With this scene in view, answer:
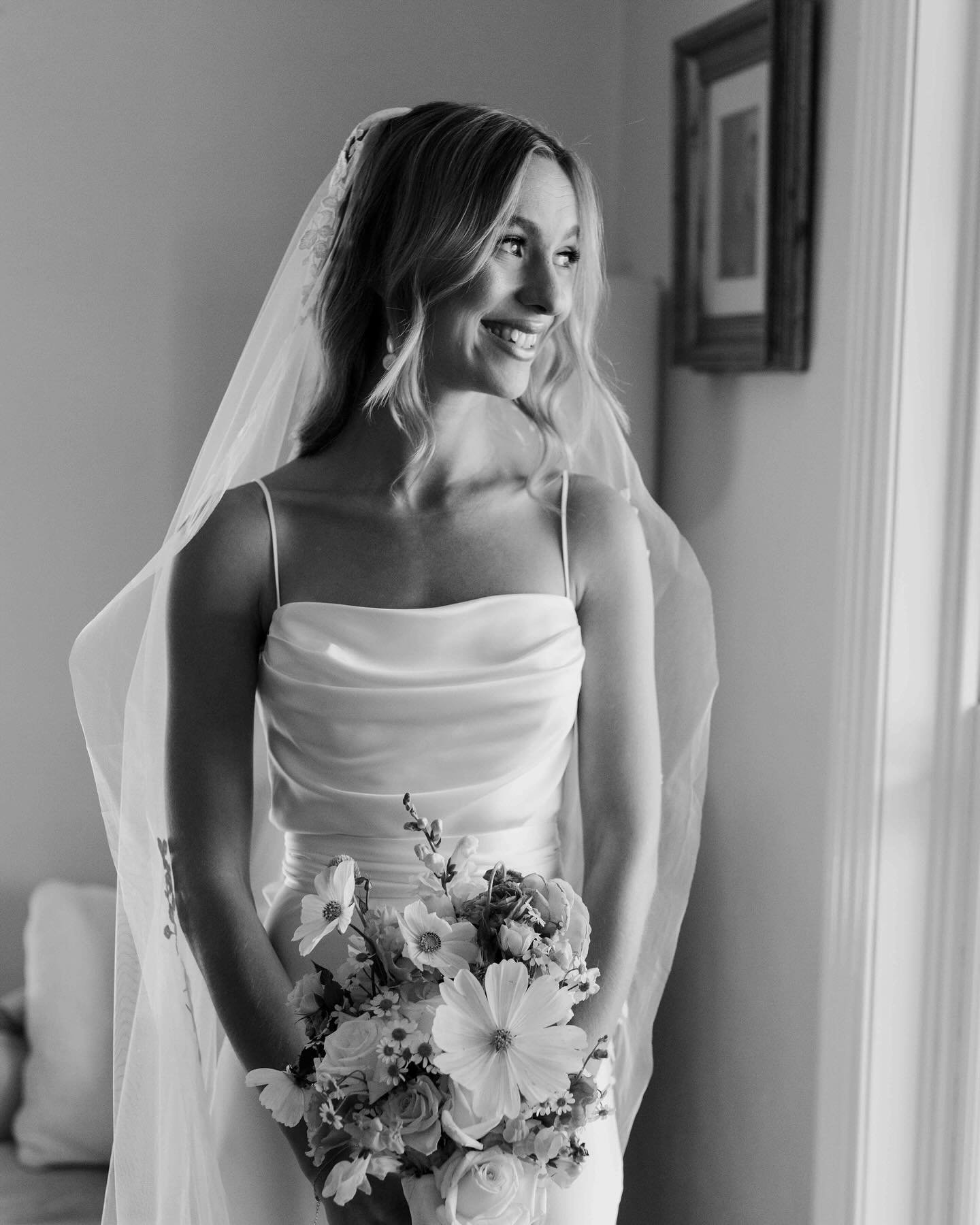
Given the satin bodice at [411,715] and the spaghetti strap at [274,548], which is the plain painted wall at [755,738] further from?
the spaghetti strap at [274,548]

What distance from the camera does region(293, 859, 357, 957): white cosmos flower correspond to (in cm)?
107

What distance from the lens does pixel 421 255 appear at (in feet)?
4.58

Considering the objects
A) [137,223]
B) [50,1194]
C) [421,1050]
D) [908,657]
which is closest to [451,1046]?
[421,1050]

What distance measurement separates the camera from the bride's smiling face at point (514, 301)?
4.60 feet

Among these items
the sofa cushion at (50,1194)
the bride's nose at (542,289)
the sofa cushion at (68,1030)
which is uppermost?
the bride's nose at (542,289)

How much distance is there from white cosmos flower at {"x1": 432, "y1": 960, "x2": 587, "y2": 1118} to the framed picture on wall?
3.79ft

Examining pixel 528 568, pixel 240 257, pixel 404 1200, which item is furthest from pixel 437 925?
pixel 240 257

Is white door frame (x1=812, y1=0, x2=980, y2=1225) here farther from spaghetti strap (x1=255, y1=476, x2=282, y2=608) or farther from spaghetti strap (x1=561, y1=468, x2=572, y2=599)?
spaghetti strap (x1=255, y1=476, x2=282, y2=608)

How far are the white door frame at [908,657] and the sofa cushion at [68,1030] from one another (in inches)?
50.4

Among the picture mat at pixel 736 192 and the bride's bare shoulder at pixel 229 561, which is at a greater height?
the picture mat at pixel 736 192

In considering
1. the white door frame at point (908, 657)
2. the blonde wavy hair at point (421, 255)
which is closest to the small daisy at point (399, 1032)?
the blonde wavy hair at point (421, 255)

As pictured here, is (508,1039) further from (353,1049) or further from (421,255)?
(421,255)

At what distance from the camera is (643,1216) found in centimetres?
247

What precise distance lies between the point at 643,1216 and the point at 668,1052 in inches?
13.0
